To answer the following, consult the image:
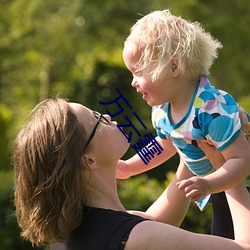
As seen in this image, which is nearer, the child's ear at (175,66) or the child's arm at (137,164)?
the child's ear at (175,66)

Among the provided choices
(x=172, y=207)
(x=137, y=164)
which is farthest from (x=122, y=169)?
(x=172, y=207)

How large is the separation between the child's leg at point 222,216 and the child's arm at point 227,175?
0.37 meters

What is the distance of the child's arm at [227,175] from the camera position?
270 centimetres

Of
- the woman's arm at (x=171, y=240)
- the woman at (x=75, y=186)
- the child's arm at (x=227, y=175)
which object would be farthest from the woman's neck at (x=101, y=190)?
the child's arm at (x=227, y=175)

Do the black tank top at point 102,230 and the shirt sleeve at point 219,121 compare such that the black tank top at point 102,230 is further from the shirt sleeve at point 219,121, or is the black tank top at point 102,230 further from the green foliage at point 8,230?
the green foliage at point 8,230

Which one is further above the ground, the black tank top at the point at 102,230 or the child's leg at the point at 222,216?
the black tank top at the point at 102,230

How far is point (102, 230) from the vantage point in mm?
2783

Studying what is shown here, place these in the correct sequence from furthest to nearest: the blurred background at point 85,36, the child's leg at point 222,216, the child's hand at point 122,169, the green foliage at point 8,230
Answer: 1. the blurred background at point 85,36
2. the green foliage at point 8,230
3. the child's hand at point 122,169
4. the child's leg at point 222,216

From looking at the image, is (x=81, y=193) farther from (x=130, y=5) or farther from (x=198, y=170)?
(x=130, y=5)

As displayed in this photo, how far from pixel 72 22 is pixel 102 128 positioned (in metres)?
11.8

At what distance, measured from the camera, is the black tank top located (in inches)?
107

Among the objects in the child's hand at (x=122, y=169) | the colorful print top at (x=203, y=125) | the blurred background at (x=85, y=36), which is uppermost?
the colorful print top at (x=203, y=125)

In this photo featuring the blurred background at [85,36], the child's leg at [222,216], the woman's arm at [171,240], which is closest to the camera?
the woman's arm at [171,240]

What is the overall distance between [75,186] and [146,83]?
536mm
